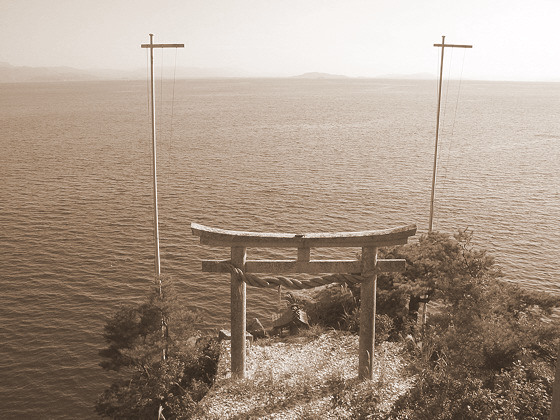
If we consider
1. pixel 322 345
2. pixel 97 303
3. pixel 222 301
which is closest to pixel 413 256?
pixel 322 345

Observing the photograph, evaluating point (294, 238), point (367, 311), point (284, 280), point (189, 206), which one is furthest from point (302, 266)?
point (189, 206)

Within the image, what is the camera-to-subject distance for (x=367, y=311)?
18484mm

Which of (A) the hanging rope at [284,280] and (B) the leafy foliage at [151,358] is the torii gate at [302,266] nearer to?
(A) the hanging rope at [284,280]

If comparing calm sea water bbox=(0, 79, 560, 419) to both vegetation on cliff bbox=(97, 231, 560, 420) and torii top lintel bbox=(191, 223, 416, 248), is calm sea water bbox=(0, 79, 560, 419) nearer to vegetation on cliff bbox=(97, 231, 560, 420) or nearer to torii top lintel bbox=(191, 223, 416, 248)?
vegetation on cliff bbox=(97, 231, 560, 420)

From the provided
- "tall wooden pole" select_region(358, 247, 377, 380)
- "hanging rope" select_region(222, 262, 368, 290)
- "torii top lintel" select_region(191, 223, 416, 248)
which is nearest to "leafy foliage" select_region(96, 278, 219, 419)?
"hanging rope" select_region(222, 262, 368, 290)

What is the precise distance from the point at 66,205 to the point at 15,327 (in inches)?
Result: 853

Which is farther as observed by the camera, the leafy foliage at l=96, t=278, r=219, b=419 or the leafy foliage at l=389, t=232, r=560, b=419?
the leafy foliage at l=96, t=278, r=219, b=419

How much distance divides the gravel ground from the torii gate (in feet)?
2.67

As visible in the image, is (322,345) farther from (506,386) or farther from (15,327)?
(15,327)

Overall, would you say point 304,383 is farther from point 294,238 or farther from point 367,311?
point 294,238

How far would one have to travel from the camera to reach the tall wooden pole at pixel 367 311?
59.5 ft

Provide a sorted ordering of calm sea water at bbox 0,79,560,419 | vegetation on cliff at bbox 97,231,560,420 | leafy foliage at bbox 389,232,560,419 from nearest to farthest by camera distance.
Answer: leafy foliage at bbox 389,232,560,419 → vegetation on cliff at bbox 97,231,560,420 → calm sea water at bbox 0,79,560,419

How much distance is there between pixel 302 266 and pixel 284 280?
0.76m

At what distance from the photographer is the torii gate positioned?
56.5ft
